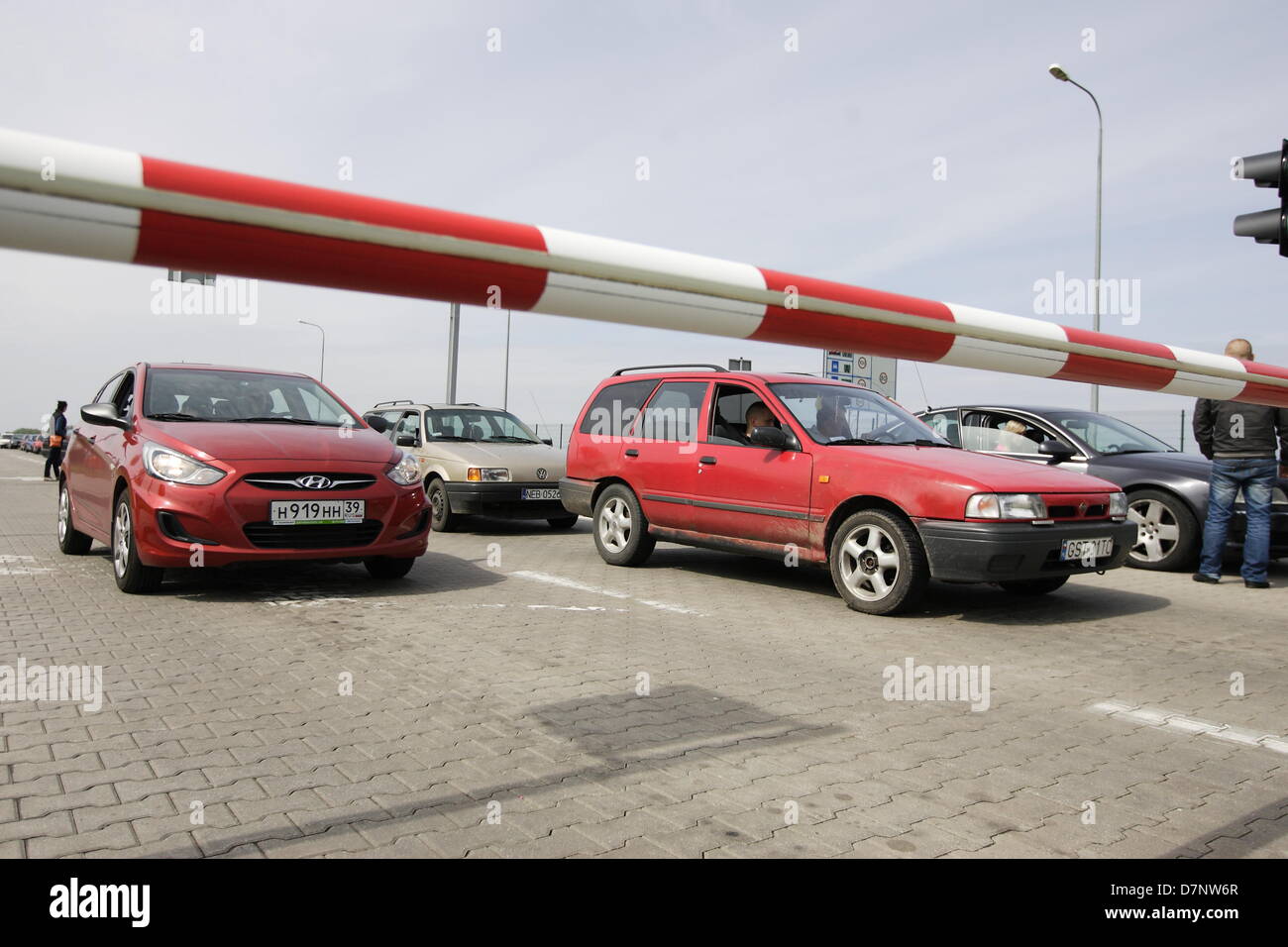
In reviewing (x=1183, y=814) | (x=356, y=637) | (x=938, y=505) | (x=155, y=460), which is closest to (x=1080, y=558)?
(x=938, y=505)

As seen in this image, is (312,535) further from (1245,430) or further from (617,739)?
(1245,430)

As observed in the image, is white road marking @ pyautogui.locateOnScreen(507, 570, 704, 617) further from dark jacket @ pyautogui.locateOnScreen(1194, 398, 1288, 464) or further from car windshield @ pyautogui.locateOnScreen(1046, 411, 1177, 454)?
car windshield @ pyautogui.locateOnScreen(1046, 411, 1177, 454)

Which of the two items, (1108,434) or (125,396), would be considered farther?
(1108,434)

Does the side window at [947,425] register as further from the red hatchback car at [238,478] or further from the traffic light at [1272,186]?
the traffic light at [1272,186]

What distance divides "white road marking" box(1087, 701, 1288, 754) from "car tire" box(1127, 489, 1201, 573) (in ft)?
17.4

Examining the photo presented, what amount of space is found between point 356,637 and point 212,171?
167 inches

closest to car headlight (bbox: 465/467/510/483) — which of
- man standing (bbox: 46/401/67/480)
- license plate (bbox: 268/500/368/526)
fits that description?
license plate (bbox: 268/500/368/526)

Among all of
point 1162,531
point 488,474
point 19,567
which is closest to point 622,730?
point 19,567

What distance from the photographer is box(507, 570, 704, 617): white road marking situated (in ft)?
22.1

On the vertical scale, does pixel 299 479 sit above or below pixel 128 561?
above

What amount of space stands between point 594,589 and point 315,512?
2.13m

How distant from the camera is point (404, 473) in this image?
23.9 feet

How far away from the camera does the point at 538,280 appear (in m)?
1.91
